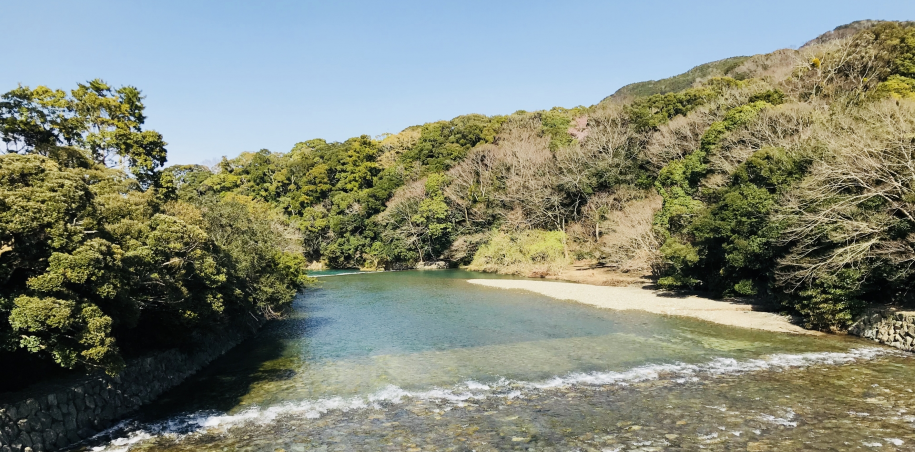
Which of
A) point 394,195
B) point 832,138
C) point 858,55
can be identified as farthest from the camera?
point 394,195

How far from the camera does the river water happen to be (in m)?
9.60

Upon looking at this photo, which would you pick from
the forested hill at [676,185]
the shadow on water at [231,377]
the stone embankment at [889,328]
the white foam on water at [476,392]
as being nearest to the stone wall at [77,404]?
the shadow on water at [231,377]

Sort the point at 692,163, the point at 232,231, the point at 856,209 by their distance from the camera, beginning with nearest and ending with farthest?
1. the point at 856,209
2. the point at 232,231
3. the point at 692,163

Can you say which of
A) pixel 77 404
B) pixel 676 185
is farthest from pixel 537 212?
pixel 77 404

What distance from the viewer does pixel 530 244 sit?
148 ft

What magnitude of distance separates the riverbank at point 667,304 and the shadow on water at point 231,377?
15473 millimetres

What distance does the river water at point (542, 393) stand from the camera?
960cm

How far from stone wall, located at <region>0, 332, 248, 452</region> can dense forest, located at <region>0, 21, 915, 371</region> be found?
71cm

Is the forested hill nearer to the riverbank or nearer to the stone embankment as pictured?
the stone embankment

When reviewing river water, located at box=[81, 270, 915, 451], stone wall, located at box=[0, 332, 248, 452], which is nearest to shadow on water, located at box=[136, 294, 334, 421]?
river water, located at box=[81, 270, 915, 451]

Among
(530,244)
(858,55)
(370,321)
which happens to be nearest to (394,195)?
(530,244)

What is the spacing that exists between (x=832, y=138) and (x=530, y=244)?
1084 inches

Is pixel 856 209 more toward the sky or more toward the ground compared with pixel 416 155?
more toward the ground

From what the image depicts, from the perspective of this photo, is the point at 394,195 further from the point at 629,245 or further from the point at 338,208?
the point at 629,245
